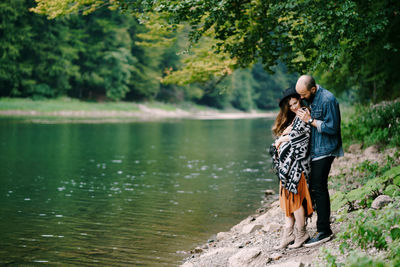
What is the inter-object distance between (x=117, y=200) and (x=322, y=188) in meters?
6.89

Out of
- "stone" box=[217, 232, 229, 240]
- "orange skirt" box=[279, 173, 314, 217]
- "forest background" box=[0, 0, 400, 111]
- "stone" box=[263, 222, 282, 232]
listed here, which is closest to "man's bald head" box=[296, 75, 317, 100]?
"orange skirt" box=[279, 173, 314, 217]

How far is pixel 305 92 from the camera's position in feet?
15.7

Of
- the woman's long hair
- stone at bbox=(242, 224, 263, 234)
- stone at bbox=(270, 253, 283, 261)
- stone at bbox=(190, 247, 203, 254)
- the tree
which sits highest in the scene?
the tree

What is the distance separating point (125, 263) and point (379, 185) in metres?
3.72

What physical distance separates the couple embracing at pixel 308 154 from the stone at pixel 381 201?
0.70 m

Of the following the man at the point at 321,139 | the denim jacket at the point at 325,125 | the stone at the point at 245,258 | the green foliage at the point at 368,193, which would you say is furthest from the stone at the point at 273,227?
the denim jacket at the point at 325,125

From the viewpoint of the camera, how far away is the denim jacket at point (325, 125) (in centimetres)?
466

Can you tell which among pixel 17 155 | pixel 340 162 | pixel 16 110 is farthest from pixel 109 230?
pixel 16 110

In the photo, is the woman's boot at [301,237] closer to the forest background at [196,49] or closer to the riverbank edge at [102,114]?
the forest background at [196,49]

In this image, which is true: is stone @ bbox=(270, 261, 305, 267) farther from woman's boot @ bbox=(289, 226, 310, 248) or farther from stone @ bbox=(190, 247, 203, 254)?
stone @ bbox=(190, 247, 203, 254)

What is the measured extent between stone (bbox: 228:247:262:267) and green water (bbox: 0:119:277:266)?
56.8 inches

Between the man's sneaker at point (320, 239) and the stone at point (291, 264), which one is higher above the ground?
the man's sneaker at point (320, 239)

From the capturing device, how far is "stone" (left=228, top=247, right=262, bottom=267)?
5172 millimetres

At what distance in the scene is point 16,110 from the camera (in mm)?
41125
